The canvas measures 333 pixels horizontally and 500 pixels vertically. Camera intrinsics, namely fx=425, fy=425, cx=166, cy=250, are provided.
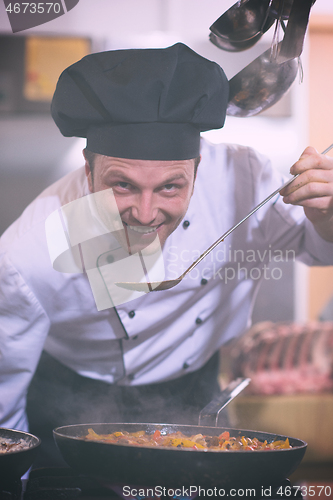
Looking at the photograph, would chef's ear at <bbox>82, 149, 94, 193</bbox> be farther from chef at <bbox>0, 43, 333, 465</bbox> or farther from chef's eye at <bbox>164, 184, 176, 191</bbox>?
chef's eye at <bbox>164, 184, 176, 191</bbox>

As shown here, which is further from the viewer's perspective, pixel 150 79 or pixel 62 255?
pixel 62 255

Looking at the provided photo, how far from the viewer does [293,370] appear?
183 centimetres

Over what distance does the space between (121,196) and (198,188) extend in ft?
0.71

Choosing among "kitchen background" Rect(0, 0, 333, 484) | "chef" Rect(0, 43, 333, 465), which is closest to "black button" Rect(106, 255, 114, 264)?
"chef" Rect(0, 43, 333, 465)

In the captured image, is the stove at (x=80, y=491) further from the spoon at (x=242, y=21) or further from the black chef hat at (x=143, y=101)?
the spoon at (x=242, y=21)

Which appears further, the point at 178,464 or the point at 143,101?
the point at 143,101

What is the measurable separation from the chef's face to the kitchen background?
6.8 inches

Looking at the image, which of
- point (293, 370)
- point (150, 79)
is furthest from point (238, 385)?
point (293, 370)

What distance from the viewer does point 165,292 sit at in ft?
3.14

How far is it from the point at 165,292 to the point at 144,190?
264mm

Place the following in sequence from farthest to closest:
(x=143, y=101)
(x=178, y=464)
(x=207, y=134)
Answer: (x=207, y=134)
(x=143, y=101)
(x=178, y=464)

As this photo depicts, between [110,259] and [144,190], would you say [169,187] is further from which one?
[110,259]

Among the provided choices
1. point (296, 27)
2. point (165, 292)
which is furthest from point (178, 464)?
point (296, 27)

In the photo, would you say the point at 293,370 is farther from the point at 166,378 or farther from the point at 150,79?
the point at 150,79
